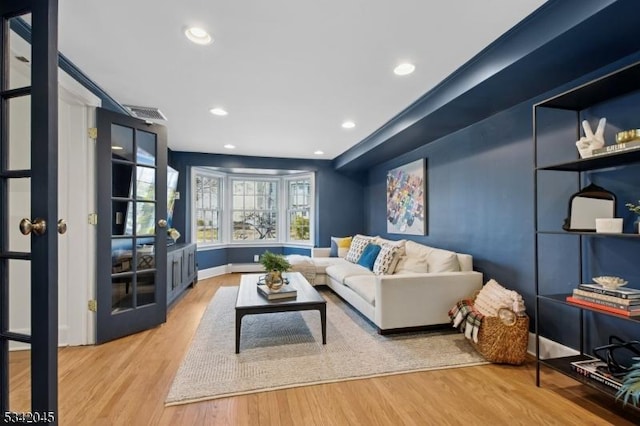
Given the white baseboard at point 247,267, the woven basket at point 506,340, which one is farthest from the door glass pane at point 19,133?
the white baseboard at point 247,267

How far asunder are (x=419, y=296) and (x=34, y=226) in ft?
9.01

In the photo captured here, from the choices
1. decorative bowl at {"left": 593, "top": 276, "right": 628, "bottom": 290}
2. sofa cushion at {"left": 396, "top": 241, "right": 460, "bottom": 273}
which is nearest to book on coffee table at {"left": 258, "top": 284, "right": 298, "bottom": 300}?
sofa cushion at {"left": 396, "top": 241, "right": 460, "bottom": 273}

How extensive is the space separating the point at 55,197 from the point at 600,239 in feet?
10.2

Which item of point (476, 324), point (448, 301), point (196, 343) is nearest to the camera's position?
point (476, 324)

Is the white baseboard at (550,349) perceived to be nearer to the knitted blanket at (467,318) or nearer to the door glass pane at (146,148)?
the knitted blanket at (467,318)

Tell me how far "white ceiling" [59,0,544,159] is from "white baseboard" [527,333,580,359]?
2.29 m

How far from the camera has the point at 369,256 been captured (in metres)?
4.14

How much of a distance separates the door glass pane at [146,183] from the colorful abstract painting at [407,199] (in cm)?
327

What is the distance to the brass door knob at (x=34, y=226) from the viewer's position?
3.65 feet

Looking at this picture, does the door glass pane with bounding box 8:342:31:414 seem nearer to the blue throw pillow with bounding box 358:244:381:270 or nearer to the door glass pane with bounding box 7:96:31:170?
the door glass pane with bounding box 7:96:31:170

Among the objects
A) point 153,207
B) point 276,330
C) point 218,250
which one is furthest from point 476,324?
point 218,250

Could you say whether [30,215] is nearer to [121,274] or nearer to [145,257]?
[121,274]

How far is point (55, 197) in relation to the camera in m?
1.20

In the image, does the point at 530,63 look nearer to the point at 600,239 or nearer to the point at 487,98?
the point at 487,98
